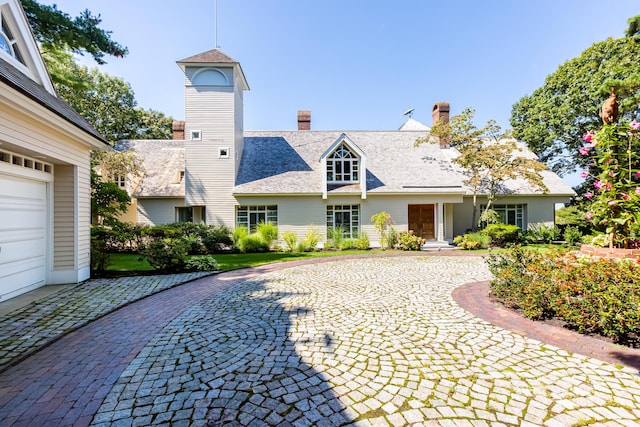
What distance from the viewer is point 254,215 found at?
16.1 m

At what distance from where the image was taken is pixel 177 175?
1720 cm

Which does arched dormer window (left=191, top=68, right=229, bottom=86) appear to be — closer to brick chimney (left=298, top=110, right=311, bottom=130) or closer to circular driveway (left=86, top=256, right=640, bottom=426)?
brick chimney (left=298, top=110, right=311, bottom=130)

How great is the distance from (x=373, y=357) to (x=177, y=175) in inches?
678

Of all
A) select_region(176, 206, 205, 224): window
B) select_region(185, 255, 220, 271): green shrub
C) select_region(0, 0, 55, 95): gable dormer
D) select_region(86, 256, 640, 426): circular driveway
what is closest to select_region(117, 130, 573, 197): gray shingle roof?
select_region(176, 206, 205, 224): window

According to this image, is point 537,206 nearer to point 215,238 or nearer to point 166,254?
point 215,238

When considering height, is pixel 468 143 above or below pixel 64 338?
above

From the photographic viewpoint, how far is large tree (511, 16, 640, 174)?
18859 millimetres

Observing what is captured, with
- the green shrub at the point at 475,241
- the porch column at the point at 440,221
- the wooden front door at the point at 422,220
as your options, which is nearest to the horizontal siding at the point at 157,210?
the wooden front door at the point at 422,220

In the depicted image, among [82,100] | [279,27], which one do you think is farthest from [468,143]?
[82,100]

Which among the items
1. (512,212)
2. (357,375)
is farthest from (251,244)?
(512,212)

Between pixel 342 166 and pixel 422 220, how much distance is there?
636cm

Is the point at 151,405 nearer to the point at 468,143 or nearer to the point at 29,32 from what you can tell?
the point at 29,32

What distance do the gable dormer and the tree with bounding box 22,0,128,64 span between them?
2.92 meters

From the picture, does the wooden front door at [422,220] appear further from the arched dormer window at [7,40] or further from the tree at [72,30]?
the arched dormer window at [7,40]
